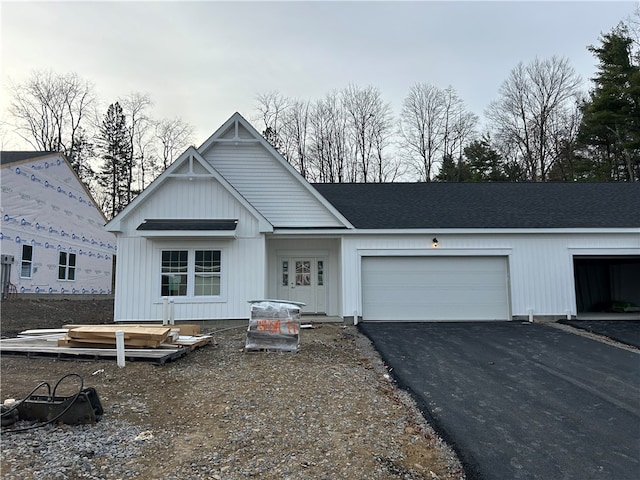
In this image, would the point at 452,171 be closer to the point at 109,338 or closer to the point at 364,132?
the point at 364,132

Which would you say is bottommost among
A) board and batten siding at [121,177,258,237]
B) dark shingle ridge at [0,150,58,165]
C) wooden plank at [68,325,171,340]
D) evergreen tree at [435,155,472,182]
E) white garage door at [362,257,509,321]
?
wooden plank at [68,325,171,340]

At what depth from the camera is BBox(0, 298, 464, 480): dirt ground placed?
3238mm

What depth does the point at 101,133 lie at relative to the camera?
2892 centimetres

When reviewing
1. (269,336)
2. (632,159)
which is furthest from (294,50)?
(632,159)

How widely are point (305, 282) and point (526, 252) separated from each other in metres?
6.71

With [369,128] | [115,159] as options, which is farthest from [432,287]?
[115,159]

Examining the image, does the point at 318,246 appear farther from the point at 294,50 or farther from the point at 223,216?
the point at 294,50

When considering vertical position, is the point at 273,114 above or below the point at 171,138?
above

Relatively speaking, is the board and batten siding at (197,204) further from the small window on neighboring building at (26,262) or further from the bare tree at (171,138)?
the bare tree at (171,138)

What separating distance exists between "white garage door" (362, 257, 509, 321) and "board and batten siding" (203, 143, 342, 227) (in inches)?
88.3

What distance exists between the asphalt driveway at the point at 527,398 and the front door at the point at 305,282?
3.66m

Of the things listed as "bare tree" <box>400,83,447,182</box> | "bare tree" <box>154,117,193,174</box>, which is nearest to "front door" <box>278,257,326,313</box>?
"bare tree" <box>400,83,447,182</box>

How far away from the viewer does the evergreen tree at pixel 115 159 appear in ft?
95.1

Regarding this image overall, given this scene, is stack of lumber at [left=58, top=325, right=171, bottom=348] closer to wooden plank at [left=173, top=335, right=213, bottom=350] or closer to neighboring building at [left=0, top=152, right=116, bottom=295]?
wooden plank at [left=173, top=335, right=213, bottom=350]
